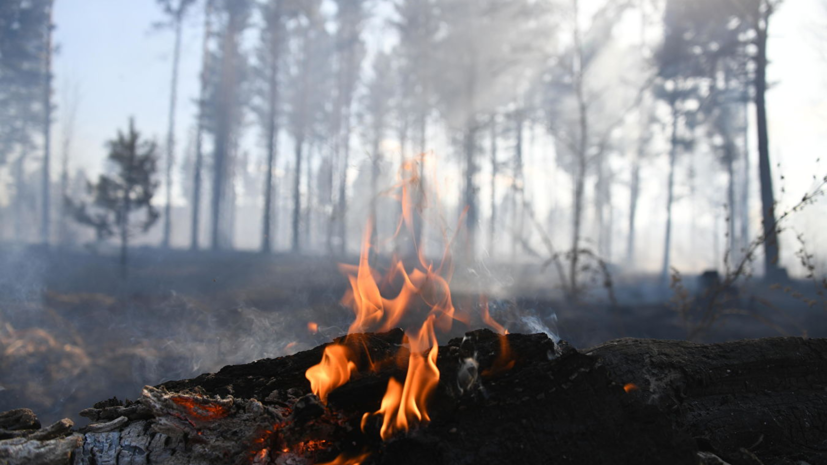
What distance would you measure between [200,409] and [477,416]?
4.82 ft

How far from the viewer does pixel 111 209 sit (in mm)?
12984

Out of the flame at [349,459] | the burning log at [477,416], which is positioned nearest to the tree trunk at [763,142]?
the burning log at [477,416]

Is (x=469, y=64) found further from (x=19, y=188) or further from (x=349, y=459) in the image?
(x=19, y=188)

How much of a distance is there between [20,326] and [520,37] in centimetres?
1951

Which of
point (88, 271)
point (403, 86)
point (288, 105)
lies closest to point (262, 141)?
point (288, 105)

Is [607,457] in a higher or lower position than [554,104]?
lower

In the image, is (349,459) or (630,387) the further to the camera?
(630,387)

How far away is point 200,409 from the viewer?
233 cm

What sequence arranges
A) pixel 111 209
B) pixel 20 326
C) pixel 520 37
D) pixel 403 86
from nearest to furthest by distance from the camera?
1. pixel 20 326
2. pixel 111 209
3. pixel 520 37
4. pixel 403 86

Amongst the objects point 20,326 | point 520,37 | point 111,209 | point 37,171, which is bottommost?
point 20,326

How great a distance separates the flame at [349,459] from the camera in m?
2.17

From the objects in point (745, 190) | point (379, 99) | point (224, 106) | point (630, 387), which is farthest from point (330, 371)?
point (745, 190)

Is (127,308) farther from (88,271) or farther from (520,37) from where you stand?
(520,37)

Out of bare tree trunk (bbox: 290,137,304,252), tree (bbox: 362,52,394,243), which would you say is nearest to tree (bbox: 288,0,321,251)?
bare tree trunk (bbox: 290,137,304,252)
